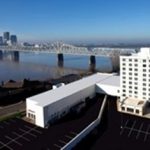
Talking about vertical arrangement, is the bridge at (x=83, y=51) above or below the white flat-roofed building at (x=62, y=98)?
above

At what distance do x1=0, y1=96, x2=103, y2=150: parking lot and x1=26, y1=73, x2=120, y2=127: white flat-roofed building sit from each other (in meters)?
0.87

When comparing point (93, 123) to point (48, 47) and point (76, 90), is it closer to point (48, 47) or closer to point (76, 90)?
point (76, 90)

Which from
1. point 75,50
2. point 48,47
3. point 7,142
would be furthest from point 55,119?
point 48,47

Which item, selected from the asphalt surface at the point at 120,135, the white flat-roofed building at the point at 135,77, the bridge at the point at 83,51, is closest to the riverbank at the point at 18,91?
the asphalt surface at the point at 120,135

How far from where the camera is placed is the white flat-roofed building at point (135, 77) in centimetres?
2095

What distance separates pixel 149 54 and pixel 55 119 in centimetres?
1080

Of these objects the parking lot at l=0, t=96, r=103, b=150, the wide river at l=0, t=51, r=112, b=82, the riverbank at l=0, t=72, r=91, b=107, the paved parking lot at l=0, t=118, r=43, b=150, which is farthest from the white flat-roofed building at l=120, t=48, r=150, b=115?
the wide river at l=0, t=51, r=112, b=82

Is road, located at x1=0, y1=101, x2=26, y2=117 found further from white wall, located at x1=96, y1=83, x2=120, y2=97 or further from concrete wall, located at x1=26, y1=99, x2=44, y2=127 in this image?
white wall, located at x1=96, y1=83, x2=120, y2=97

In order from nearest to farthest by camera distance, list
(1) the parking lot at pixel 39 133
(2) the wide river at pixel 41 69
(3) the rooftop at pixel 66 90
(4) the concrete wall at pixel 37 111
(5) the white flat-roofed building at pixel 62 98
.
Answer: (1) the parking lot at pixel 39 133 < (4) the concrete wall at pixel 37 111 < (5) the white flat-roofed building at pixel 62 98 < (3) the rooftop at pixel 66 90 < (2) the wide river at pixel 41 69

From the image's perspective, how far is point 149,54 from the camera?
2134cm

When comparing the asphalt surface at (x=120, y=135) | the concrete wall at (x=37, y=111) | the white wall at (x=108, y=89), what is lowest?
the asphalt surface at (x=120, y=135)

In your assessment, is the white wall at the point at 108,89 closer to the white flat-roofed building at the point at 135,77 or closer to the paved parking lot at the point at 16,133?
the white flat-roofed building at the point at 135,77

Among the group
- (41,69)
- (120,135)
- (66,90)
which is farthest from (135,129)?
(41,69)

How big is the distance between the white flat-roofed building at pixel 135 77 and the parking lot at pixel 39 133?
14.8 feet
